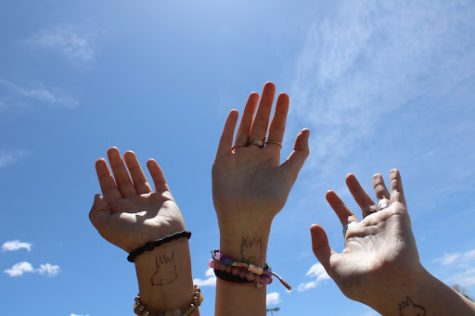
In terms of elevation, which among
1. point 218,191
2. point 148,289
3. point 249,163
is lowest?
point 148,289

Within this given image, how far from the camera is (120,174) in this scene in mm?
4766

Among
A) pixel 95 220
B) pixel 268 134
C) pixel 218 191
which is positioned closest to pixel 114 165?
pixel 95 220

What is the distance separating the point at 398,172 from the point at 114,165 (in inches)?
110

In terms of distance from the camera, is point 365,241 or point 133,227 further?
point 133,227

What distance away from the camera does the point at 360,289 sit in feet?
11.2

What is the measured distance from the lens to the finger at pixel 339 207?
13.8 ft

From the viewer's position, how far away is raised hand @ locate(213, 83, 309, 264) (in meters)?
4.08

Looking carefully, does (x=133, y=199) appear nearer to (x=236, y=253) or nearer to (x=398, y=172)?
(x=236, y=253)

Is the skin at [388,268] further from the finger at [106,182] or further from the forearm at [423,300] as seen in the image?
the finger at [106,182]

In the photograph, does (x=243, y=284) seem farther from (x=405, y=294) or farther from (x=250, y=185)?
(x=405, y=294)

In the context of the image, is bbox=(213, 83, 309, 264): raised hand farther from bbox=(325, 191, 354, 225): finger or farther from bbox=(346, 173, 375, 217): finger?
bbox=(346, 173, 375, 217): finger

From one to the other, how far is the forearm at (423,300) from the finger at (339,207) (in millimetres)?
931

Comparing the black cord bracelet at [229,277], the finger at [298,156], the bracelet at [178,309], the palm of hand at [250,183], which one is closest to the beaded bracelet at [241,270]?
the black cord bracelet at [229,277]

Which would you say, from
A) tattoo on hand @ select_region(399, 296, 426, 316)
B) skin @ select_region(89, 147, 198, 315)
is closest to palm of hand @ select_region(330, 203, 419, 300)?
tattoo on hand @ select_region(399, 296, 426, 316)
